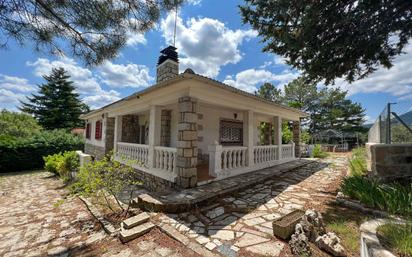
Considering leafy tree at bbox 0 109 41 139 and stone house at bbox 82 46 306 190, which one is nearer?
stone house at bbox 82 46 306 190

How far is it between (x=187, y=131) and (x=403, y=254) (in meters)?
3.93

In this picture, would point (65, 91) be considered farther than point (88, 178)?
Yes

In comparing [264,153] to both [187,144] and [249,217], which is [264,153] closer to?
[187,144]

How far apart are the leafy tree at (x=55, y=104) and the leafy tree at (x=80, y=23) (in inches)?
861

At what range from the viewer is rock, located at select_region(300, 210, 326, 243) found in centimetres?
263

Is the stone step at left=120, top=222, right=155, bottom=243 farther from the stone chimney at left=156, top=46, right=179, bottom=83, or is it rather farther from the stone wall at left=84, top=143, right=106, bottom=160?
the stone wall at left=84, top=143, right=106, bottom=160

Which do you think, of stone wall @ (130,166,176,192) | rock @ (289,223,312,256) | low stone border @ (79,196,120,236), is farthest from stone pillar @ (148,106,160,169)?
rock @ (289,223,312,256)

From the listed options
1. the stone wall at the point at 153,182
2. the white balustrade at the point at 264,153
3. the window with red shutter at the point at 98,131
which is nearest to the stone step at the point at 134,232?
the stone wall at the point at 153,182

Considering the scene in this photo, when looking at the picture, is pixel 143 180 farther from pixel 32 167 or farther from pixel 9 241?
pixel 32 167

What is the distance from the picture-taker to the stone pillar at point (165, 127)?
24.8ft

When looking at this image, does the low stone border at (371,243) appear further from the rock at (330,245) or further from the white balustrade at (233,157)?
the white balustrade at (233,157)

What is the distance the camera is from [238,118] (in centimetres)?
923

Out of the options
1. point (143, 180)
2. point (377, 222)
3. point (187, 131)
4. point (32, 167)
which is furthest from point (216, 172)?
point (32, 167)

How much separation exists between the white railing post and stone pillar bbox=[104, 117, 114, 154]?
21.0 ft
